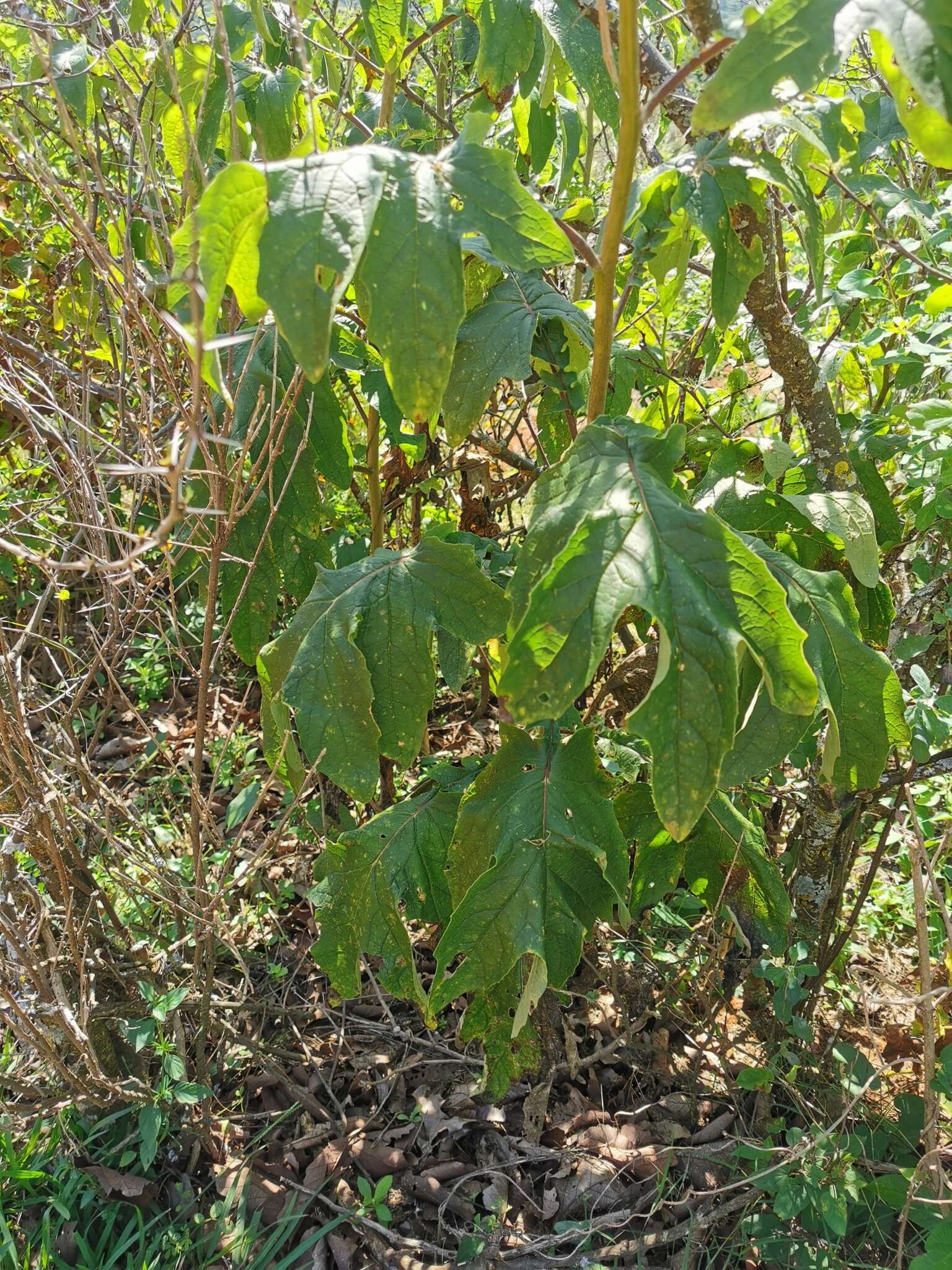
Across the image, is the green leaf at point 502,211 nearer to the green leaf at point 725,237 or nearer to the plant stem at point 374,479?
the green leaf at point 725,237

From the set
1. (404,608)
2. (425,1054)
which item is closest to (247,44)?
(404,608)

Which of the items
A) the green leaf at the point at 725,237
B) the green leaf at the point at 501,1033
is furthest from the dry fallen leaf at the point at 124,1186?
the green leaf at the point at 725,237

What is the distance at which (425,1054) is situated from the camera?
205cm

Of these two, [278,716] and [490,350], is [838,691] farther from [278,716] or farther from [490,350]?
[278,716]

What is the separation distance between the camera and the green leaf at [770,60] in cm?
86

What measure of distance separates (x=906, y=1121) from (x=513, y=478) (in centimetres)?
168

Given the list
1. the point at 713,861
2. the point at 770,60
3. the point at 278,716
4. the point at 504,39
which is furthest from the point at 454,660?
the point at 504,39

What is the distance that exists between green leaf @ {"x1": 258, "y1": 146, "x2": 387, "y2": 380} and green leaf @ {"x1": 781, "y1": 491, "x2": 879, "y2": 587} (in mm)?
811

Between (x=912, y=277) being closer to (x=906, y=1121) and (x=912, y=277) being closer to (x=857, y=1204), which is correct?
(x=906, y=1121)

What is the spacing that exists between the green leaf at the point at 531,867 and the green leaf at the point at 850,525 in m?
0.47

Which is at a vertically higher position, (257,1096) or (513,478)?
(513,478)

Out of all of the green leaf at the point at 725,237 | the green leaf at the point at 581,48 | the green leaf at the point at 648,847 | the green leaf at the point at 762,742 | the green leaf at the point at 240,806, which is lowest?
the green leaf at the point at 240,806

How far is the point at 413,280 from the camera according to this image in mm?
924

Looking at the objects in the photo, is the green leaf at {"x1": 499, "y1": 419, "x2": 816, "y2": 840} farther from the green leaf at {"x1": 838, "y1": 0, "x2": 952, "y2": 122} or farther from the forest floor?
the forest floor
